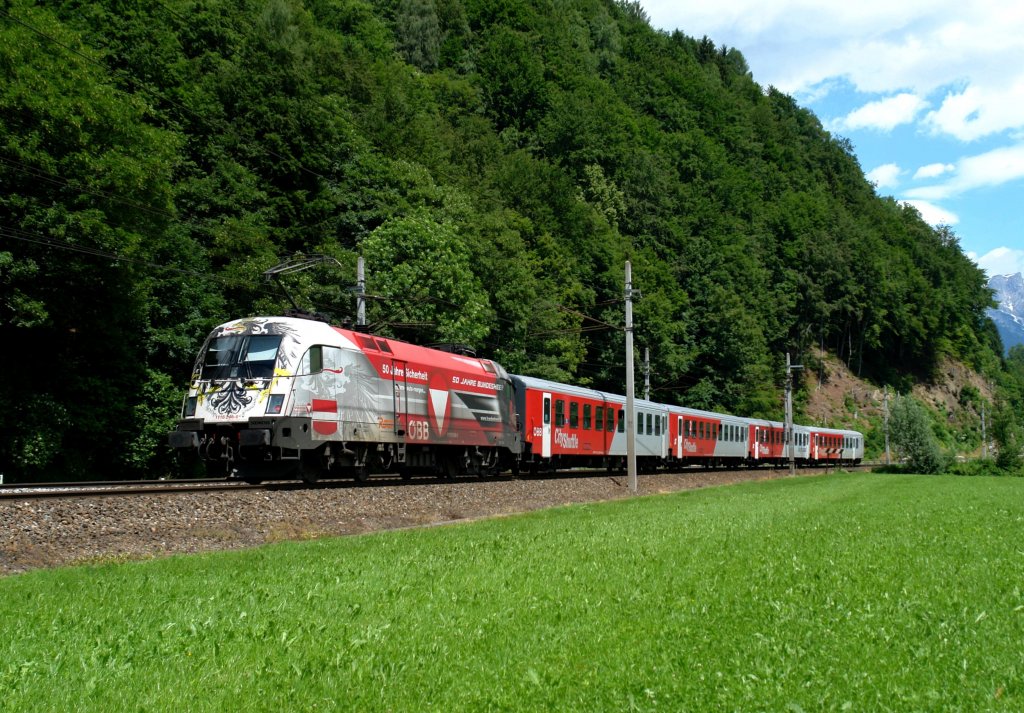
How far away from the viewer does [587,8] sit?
14838cm

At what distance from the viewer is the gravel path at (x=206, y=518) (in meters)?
12.1

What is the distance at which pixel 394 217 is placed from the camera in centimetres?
4500

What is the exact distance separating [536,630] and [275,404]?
13.6 m

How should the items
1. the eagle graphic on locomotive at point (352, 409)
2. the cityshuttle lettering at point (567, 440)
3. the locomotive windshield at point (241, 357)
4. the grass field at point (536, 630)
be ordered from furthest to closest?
the cityshuttle lettering at point (567, 440)
the locomotive windshield at point (241, 357)
the eagle graphic on locomotive at point (352, 409)
the grass field at point (536, 630)

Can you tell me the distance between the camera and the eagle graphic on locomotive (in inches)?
755

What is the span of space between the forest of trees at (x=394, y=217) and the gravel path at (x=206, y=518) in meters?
15.8

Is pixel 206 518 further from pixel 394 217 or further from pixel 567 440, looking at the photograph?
pixel 394 217

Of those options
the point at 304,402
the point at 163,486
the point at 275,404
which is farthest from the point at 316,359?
the point at 163,486

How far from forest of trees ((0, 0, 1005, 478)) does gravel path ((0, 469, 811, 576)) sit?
51.7 ft

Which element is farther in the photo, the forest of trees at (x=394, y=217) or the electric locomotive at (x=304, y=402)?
the forest of trees at (x=394, y=217)

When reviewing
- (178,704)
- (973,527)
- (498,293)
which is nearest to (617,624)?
(178,704)

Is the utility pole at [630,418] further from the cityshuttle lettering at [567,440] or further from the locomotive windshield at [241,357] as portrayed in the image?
the locomotive windshield at [241,357]

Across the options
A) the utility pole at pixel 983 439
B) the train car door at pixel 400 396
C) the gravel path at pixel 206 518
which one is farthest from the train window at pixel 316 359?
the utility pole at pixel 983 439

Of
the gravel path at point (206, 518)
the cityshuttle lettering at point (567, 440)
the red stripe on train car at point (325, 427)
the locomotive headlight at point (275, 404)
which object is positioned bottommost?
the gravel path at point (206, 518)
